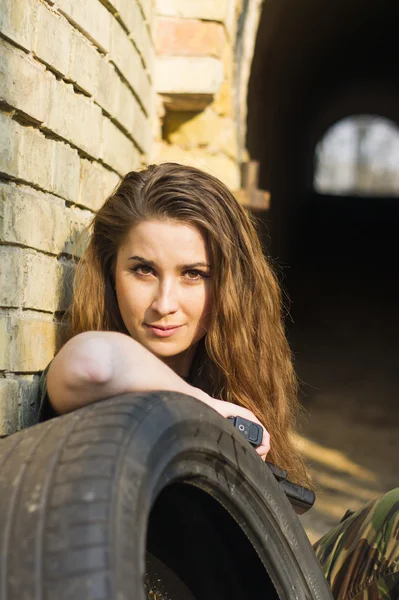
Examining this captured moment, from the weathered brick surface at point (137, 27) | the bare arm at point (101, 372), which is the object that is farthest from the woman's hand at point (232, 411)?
the weathered brick surface at point (137, 27)

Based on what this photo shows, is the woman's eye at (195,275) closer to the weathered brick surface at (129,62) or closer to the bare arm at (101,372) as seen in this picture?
the bare arm at (101,372)

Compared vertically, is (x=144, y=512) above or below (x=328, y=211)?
below

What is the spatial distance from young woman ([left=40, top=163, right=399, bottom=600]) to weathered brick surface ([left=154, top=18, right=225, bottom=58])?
1.92 meters

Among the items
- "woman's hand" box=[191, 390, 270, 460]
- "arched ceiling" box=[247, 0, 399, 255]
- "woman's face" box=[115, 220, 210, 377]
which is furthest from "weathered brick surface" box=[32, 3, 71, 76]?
"arched ceiling" box=[247, 0, 399, 255]

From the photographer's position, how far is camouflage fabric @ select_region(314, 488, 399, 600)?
1.98 metres

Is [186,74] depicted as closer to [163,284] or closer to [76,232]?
[76,232]

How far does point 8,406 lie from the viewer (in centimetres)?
177

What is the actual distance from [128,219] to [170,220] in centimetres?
12

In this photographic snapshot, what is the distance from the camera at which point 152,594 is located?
5.45 feet

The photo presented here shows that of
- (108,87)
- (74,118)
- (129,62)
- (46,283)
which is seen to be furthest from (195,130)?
(46,283)

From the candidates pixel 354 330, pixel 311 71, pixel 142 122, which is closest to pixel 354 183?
pixel 311 71

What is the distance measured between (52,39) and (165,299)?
70cm

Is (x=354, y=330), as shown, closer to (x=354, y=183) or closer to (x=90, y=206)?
(x=90, y=206)

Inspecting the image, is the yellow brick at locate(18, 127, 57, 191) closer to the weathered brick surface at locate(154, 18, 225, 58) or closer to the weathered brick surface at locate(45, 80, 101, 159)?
the weathered brick surface at locate(45, 80, 101, 159)
